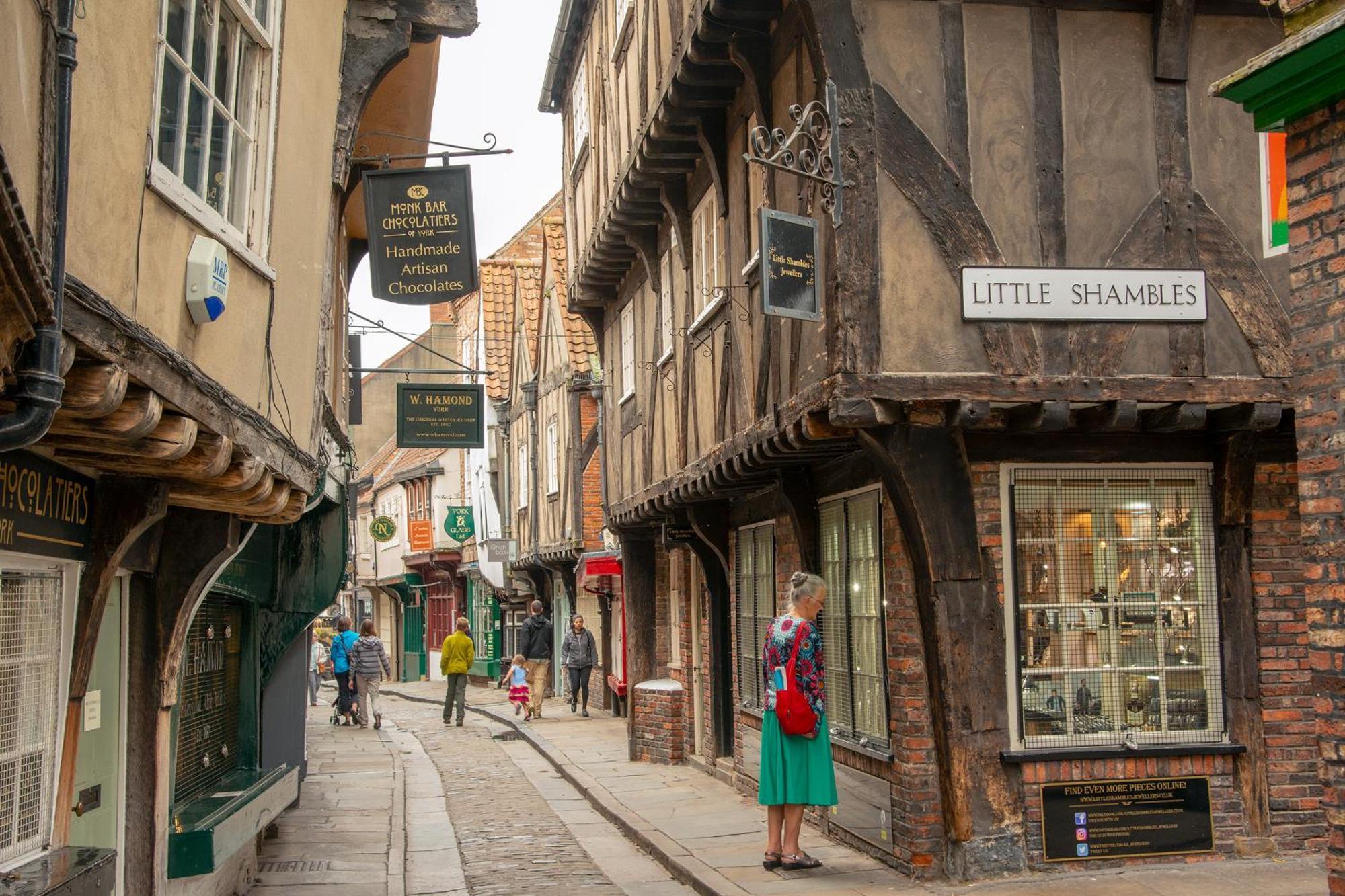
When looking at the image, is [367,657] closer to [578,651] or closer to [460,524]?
[578,651]

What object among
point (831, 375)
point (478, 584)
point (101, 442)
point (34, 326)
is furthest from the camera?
point (478, 584)

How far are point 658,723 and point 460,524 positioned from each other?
18972 mm

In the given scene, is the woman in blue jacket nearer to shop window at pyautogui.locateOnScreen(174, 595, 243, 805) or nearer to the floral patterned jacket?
shop window at pyautogui.locateOnScreen(174, 595, 243, 805)

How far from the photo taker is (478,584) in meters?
35.1

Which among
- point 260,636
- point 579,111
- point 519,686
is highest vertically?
point 579,111

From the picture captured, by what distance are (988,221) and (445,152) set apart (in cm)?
392

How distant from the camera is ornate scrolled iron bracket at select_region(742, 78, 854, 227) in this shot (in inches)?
317

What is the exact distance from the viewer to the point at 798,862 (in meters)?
8.62

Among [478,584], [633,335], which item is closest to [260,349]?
[633,335]

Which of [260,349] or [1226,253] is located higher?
[1226,253]

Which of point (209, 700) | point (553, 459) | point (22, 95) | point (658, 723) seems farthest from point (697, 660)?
point (22, 95)

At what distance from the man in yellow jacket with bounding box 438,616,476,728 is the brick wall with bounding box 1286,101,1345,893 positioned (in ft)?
58.1

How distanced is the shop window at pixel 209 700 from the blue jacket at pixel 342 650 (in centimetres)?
1212

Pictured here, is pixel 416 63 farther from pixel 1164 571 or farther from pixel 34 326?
pixel 34 326
